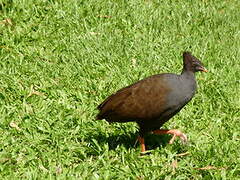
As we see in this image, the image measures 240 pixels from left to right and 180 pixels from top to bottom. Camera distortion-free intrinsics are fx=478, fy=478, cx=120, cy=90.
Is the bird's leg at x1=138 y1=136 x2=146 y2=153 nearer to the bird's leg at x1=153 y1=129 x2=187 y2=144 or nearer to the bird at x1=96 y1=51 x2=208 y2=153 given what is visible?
the bird at x1=96 y1=51 x2=208 y2=153

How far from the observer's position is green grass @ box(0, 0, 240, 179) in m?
4.68

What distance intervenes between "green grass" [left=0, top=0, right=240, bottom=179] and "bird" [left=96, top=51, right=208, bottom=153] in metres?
0.35

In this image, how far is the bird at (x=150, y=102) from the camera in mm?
4652

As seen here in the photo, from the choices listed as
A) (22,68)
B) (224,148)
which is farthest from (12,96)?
(224,148)

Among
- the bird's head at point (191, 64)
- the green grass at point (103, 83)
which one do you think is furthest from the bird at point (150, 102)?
the green grass at point (103, 83)

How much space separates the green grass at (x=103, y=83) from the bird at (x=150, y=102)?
352mm

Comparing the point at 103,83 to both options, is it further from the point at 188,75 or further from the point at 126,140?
the point at 188,75

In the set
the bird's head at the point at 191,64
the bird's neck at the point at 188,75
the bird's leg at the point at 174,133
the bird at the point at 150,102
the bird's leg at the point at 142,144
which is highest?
the bird's head at the point at 191,64

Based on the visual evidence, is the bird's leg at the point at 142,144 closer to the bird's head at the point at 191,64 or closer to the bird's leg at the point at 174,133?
the bird's leg at the point at 174,133

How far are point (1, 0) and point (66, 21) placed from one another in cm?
106

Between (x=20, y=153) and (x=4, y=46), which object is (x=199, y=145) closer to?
(x=20, y=153)

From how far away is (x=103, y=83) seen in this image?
6203 mm

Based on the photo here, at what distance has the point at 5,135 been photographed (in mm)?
4895

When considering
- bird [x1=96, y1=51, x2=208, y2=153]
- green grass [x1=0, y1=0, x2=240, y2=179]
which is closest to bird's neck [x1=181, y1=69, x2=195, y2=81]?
bird [x1=96, y1=51, x2=208, y2=153]
